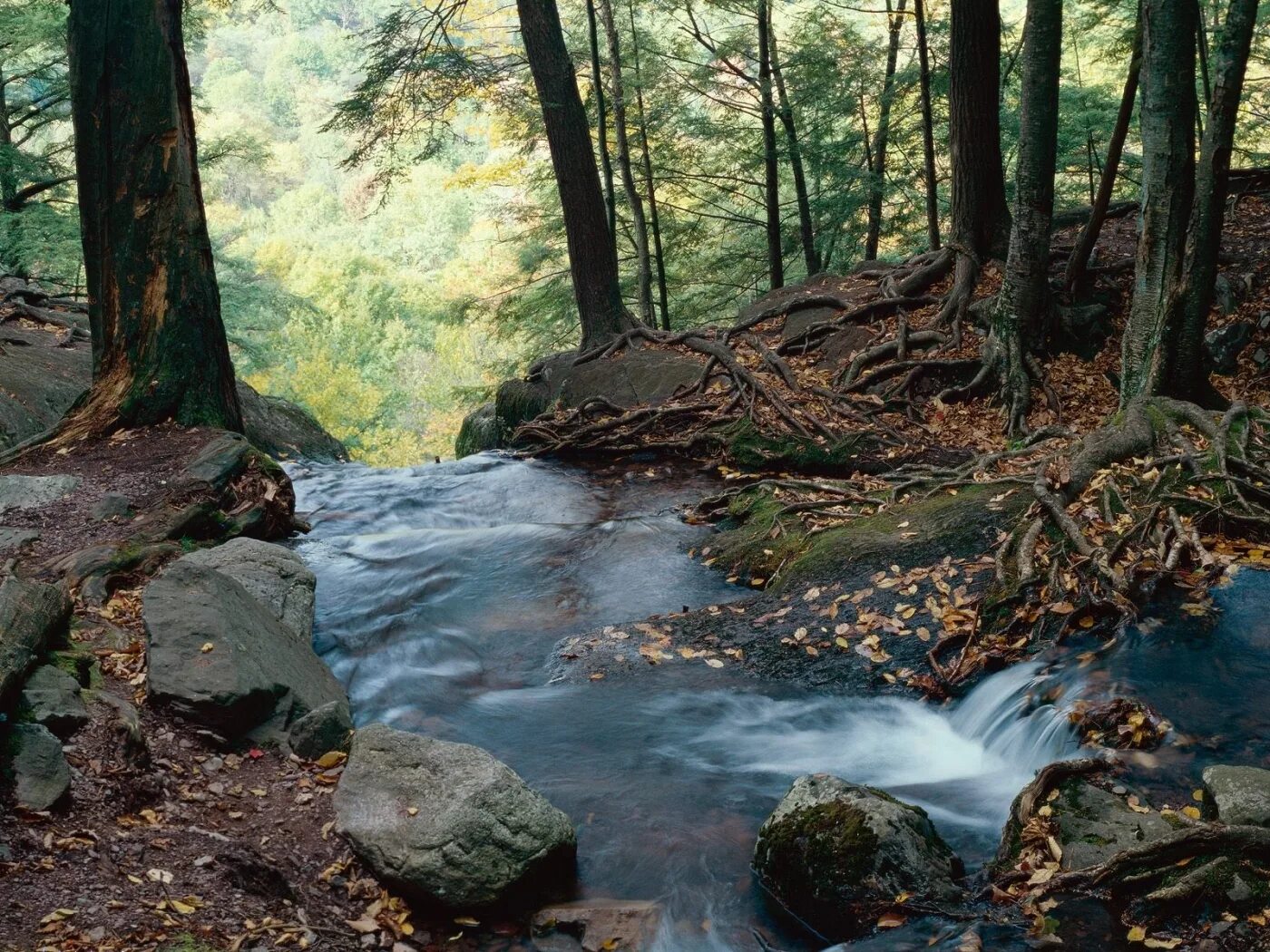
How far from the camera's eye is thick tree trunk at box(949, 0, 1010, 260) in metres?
11.1

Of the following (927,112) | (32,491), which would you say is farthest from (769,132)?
(32,491)

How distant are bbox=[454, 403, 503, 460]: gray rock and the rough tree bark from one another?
6.49 metres

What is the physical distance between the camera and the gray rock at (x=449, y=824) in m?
3.99

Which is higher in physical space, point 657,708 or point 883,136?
point 883,136

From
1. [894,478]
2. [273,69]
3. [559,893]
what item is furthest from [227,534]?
[273,69]

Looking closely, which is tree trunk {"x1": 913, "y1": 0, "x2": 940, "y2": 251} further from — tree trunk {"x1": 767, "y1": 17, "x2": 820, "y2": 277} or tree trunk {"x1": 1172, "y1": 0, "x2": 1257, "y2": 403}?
tree trunk {"x1": 1172, "y1": 0, "x2": 1257, "y2": 403}

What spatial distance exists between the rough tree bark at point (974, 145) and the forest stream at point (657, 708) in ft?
17.5

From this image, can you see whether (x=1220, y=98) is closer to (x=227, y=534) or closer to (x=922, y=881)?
(x=922, y=881)

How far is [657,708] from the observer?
5.89m

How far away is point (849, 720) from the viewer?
5555 millimetres

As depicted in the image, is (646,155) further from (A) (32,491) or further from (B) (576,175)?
(A) (32,491)

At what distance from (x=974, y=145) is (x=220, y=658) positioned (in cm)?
988

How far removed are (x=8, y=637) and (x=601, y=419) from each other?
8.04m

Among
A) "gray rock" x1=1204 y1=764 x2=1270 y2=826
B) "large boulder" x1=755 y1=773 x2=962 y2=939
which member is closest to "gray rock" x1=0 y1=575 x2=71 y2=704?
"large boulder" x1=755 y1=773 x2=962 y2=939
